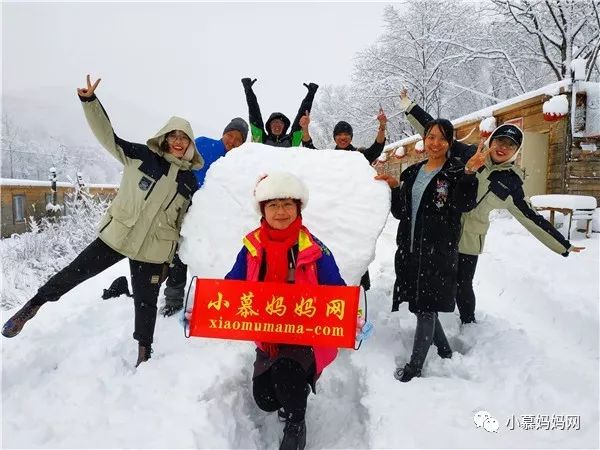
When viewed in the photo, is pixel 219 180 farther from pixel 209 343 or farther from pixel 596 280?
pixel 596 280

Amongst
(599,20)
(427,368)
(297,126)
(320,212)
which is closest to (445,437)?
(427,368)

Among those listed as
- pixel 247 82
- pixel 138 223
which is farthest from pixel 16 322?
pixel 247 82

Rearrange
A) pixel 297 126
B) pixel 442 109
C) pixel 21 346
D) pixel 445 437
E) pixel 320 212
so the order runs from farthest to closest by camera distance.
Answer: pixel 442 109, pixel 297 126, pixel 320 212, pixel 21 346, pixel 445 437

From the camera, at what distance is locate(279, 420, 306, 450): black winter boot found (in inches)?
84.4

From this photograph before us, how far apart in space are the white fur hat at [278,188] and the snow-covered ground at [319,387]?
1.31m

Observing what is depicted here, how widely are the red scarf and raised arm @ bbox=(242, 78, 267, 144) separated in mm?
2530

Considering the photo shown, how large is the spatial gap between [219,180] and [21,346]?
Result: 80.1 inches

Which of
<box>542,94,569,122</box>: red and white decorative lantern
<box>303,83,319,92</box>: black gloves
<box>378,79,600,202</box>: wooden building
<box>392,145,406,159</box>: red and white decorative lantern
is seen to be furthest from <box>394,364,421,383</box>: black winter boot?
<box>392,145,406,159</box>: red and white decorative lantern

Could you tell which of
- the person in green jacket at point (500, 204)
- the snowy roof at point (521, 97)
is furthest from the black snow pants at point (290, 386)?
the snowy roof at point (521, 97)

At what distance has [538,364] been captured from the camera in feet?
9.12

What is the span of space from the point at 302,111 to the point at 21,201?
69.5 ft

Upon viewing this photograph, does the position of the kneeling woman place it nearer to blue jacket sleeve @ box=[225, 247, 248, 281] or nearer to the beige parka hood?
blue jacket sleeve @ box=[225, 247, 248, 281]

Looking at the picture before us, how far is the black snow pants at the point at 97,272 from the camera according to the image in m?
2.79

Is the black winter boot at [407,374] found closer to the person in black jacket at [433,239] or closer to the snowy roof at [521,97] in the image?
the person in black jacket at [433,239]
